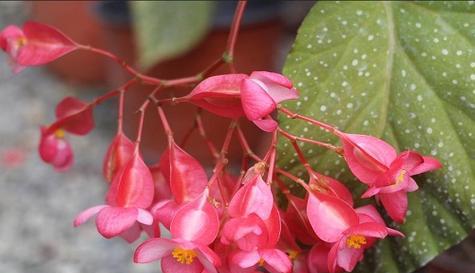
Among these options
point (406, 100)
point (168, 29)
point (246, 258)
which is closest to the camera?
point (246, 258)

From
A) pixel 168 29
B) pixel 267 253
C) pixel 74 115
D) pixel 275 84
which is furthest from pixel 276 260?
pixel 168 29

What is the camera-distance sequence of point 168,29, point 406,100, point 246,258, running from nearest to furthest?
point 246,258, point 406,100, point 168,29

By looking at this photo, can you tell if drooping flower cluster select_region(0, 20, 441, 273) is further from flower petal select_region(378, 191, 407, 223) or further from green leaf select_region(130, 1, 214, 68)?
green leaf select_region(130, 1, 214, 68)

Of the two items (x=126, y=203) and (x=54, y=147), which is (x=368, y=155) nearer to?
(x=126, y=203)

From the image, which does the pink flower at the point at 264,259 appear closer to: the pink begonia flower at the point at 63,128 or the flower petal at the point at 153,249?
the flower petal at the point at 153,249

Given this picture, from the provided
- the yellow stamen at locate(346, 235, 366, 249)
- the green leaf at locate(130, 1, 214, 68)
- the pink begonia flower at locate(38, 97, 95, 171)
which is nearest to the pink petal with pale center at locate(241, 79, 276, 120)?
the yellow stamen at locate(346, 235, 366, 249)

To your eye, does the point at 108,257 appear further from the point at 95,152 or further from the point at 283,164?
the point at 283,164
